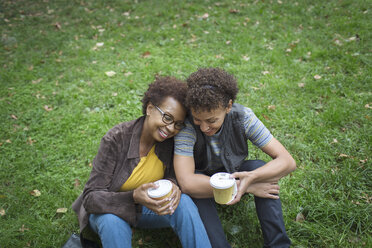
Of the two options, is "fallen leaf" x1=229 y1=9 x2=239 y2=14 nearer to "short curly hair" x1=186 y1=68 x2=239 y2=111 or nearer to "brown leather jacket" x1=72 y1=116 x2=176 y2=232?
"short curly hair" x1=186 y1=68 x2=239 y2=111

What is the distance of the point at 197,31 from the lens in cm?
585

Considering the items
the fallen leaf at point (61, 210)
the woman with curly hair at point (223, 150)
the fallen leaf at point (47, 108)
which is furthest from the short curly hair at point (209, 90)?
the fallen leaf at point (47, 108)

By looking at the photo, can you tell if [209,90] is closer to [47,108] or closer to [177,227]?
[177,227]

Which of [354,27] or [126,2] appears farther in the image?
[126,2]

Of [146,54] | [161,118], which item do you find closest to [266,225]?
[161,118]

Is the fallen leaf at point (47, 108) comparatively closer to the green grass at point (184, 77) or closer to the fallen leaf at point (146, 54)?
the green grass at point (184, 77)

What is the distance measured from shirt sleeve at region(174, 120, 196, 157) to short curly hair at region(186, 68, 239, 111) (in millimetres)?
235

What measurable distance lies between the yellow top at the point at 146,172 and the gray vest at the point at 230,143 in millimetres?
336

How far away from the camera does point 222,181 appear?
72.7 inches

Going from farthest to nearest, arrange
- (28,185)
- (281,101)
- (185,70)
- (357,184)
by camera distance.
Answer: (185,70) < (281,101) < (28,185) < (357,184)

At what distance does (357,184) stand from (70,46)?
5444 millimetres

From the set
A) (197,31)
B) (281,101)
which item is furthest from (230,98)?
(197,31)

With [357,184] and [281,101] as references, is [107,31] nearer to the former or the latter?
[281,101]

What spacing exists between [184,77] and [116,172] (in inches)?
107
